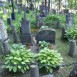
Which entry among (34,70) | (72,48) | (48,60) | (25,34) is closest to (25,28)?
(25,34)

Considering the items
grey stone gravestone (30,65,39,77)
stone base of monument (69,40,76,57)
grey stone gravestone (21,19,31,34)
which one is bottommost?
stone base of monument (69,40,76,57)

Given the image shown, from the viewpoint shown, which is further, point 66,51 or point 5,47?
point 66,51

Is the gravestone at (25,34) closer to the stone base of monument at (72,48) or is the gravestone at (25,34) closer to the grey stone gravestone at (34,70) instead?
the stone base of monument at (72,48)

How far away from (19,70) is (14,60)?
387 millimetres

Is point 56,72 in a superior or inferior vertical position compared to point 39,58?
inferior

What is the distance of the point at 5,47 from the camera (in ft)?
28.8

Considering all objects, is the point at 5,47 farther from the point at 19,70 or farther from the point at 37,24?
the point at 37,24

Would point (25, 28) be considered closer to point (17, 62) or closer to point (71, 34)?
point (71, 34)

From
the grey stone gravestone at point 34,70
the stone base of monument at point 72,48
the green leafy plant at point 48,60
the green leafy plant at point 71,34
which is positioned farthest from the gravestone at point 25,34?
the grey stone gravestone at point 34,70

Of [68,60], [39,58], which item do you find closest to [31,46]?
[68,60]

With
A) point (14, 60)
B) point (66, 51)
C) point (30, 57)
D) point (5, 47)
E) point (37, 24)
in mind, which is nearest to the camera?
point (14, 60)

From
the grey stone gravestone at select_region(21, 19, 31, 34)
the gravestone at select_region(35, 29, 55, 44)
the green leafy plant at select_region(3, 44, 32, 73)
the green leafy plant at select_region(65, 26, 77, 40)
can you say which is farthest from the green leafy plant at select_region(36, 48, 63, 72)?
the green leafy plant at select_region(65, 26, 77, 40)

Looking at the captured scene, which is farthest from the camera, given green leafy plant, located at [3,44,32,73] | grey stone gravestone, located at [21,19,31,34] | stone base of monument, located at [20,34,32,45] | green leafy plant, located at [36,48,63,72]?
grey stone gravestone, located at [21,19,31,34]

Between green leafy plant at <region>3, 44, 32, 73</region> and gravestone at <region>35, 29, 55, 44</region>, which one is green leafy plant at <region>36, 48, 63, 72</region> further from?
gravestone at <region>35, 29, 55, 44</region>
